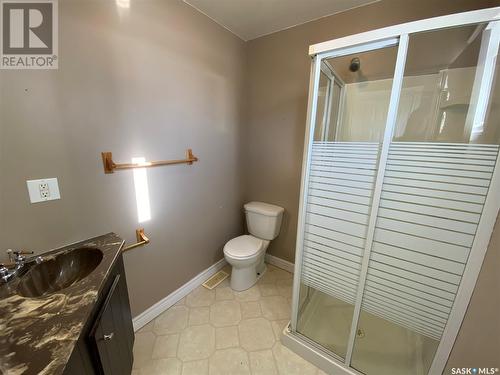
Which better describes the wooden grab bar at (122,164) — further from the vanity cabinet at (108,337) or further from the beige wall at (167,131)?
the vanity cabinet at (108,337)

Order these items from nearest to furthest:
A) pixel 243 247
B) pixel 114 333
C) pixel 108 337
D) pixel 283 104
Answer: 1. pixel 108 337
2. pixel 114 333
3. pixel 243 247
4. pixel 283 104

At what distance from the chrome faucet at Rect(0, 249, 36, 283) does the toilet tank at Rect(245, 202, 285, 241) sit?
1.61m

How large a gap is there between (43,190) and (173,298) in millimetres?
1302

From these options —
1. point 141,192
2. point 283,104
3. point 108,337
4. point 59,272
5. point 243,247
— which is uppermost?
point 283,104

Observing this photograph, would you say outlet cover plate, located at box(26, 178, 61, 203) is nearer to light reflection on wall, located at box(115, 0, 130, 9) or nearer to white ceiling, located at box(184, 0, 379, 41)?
light reflection on wall, located at box(115, 0, 130, 9)

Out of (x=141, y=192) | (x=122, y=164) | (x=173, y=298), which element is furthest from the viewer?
(x=173, y=298)

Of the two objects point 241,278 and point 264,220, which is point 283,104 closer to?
point 264,220

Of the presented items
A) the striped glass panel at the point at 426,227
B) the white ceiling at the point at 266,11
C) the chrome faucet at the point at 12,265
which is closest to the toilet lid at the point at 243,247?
the striped glass panel at the point at 426,227

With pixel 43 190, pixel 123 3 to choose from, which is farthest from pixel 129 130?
pixel 123 3

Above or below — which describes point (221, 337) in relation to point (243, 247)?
below

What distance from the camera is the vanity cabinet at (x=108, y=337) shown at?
66 cm

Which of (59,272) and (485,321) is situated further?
(59,272)

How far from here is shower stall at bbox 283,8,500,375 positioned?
33.2 inches

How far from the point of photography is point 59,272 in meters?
1.05
